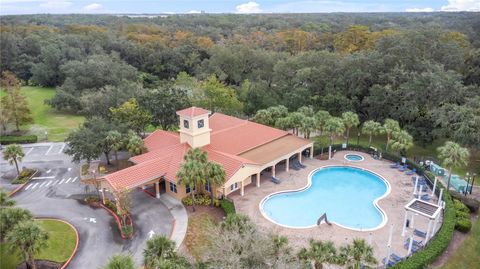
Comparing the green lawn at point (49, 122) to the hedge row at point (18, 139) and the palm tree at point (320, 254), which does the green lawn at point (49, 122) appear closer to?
the hedge row at point (18, 139)

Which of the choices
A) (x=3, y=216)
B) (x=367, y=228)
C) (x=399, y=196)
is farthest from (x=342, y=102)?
(x=3, y=216)

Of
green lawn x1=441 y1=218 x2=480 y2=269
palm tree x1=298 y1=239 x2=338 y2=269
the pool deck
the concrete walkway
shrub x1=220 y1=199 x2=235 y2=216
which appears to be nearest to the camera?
palm tree x1=298 y1=239 x2=338 y2=269

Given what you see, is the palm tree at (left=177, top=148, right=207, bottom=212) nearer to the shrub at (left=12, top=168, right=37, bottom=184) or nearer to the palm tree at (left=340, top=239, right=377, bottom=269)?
the palm tree at (left=340, top=239, right=377, bottom=269)

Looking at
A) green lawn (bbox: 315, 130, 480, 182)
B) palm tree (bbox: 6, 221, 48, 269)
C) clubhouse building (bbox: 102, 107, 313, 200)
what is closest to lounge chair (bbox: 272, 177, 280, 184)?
clubhouse building (bbox: 102, 107, 313, 200)

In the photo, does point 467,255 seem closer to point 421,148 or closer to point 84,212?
point 421,148

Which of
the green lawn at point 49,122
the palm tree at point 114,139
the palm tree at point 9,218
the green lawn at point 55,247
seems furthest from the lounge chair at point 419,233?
the green lawn at point 49,122

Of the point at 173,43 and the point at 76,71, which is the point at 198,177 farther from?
the point at 173,43

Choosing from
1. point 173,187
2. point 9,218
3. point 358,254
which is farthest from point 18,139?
point 358,254
